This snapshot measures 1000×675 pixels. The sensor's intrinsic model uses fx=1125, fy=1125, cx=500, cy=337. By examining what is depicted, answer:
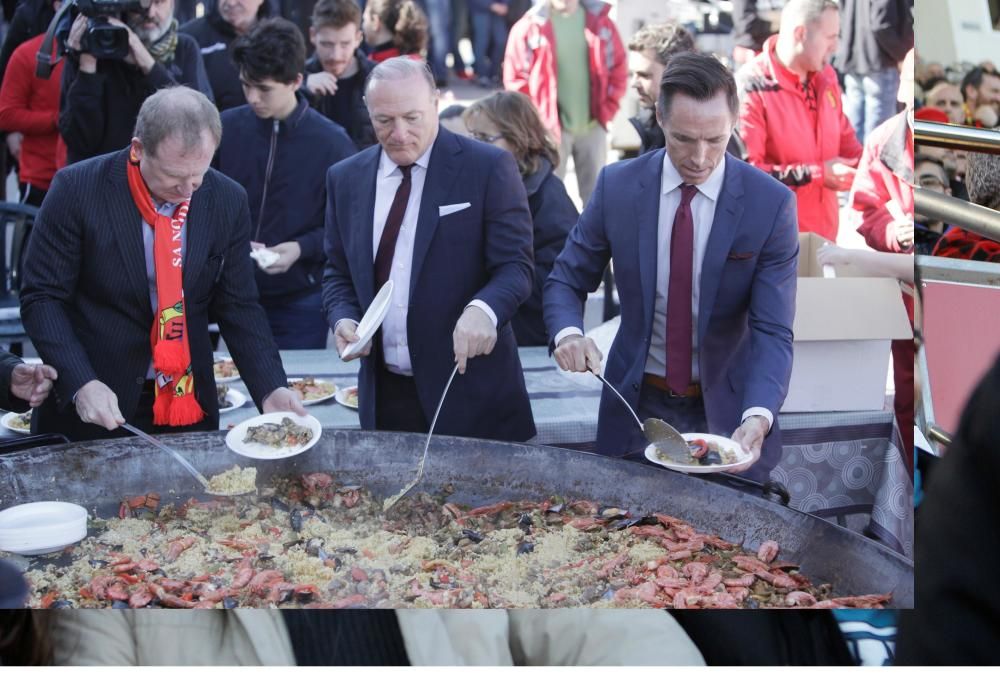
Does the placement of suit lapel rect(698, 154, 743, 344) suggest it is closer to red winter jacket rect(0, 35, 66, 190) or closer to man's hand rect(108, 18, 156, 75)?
man's hand rect(108, 18, 156, 75)

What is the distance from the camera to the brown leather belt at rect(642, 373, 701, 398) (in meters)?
2.79

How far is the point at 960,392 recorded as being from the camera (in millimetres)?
2857

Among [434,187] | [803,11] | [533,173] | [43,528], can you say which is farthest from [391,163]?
[43,528]

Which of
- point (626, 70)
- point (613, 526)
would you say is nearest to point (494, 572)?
point (613, 526)

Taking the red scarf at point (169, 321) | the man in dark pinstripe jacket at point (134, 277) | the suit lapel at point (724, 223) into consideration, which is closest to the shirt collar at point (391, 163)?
the man in dark pinstripe jacket at point (134, 277)

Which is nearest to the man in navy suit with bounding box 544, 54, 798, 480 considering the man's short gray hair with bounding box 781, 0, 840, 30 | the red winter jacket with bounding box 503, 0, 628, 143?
the red winter jacket with bounding box 503, 0, 628, 143

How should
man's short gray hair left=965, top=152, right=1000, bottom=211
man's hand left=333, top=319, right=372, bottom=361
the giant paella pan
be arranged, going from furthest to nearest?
1. man's short gray hair left=965, top=152, right=1000, bottom=211
2. man's hand left=333, top=319, right=372, bottom=361
3. the giant paella pan

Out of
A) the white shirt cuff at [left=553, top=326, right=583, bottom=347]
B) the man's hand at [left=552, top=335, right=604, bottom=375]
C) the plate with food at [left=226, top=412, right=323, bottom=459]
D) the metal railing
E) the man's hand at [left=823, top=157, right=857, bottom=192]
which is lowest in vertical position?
the plate with food at [left=226, top=412, right=323, bottom=459]

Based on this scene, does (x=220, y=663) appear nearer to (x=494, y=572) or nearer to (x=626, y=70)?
(x=494, y=572)

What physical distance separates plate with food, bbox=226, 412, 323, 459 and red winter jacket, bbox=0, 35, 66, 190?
2.49ft

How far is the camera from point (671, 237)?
9.00ft

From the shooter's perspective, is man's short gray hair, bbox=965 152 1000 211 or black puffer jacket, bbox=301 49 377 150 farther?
man's short gray hair, bbox=965 152 1000 211

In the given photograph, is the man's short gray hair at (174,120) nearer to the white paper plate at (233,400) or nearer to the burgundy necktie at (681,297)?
the white paper plate at (233,400)

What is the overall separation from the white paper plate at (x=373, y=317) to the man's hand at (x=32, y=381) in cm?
72
